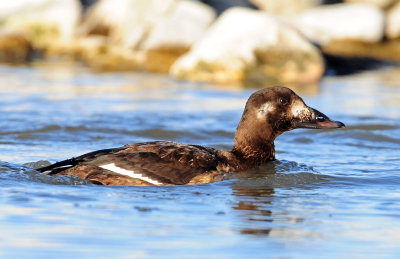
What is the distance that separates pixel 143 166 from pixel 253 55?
34.6ft

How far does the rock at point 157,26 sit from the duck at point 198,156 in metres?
11.8

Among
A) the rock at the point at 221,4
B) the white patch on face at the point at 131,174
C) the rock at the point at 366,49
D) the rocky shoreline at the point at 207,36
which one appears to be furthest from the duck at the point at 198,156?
the rock at the point at 221,4

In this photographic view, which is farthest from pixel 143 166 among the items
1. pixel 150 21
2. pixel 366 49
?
pixel 366 49

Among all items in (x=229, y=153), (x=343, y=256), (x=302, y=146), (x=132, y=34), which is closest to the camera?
(x=343, y=256)

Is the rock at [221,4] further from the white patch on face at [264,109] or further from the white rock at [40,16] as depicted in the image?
the white patch on face at [264,109]

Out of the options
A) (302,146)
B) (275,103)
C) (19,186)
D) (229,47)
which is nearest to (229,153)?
(275,103)

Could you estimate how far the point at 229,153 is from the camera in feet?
23.3

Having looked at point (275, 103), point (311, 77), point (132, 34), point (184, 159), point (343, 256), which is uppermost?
point (132, 34)

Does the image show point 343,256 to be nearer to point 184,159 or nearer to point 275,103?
point 184,159

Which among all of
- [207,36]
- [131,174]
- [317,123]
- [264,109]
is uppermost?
[207,36]

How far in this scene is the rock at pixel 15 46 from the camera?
2202 centimetres

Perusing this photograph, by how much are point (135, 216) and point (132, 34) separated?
15364 millimetres

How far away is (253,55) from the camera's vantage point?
16.7 metres

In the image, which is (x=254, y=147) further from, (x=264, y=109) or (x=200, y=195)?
(x=200, y=195)
